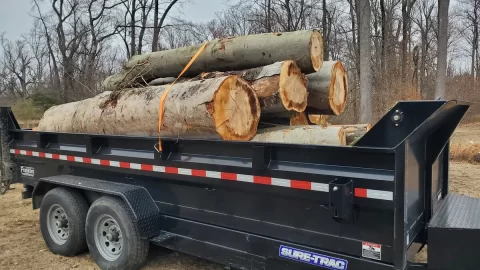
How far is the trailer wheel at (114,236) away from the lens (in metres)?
3.81

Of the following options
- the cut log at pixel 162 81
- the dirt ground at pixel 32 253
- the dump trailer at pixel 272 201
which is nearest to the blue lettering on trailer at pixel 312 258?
the dump trailer at pixel 272 201

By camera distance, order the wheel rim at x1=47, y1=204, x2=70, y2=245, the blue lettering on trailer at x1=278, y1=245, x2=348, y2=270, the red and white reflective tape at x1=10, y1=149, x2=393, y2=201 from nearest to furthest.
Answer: the red and white reflective tape at x1=10, y1=149, x2=393, y2=201, the blue lettering on trailer at x1=278, y1=245, x2=348, y2=270, the wheel rim at x1=47, y1=204, x2=70, y2=245

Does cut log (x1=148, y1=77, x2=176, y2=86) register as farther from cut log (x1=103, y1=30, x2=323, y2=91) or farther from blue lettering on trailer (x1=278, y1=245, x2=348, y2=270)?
blue lettering on trailer (x1=278, y1=245, x2=348, y2=270)

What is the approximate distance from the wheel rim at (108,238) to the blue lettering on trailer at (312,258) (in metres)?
1.77

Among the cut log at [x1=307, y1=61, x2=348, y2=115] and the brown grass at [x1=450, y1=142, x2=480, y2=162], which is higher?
the cut log at [x1=307, y1=61, x2=348, y2=115]

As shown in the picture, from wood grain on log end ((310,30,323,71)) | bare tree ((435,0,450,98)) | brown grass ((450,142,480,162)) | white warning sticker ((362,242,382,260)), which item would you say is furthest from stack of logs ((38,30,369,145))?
bare tree ((435,0,450,98))

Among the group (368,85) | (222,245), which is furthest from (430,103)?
(368,85)

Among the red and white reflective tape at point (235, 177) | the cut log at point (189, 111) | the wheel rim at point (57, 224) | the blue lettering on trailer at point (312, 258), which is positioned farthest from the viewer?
the wheel rim at point (57, 224)

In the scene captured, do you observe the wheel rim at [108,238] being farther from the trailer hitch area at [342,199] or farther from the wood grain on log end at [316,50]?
the wood grain on log end at [316,50]

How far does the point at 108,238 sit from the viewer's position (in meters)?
4.08

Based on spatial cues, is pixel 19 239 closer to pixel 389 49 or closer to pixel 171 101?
pixel 171 101

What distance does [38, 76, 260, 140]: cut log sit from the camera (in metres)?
3.64

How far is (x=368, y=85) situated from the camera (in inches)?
453

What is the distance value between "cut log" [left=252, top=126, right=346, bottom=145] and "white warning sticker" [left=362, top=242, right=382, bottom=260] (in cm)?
128
